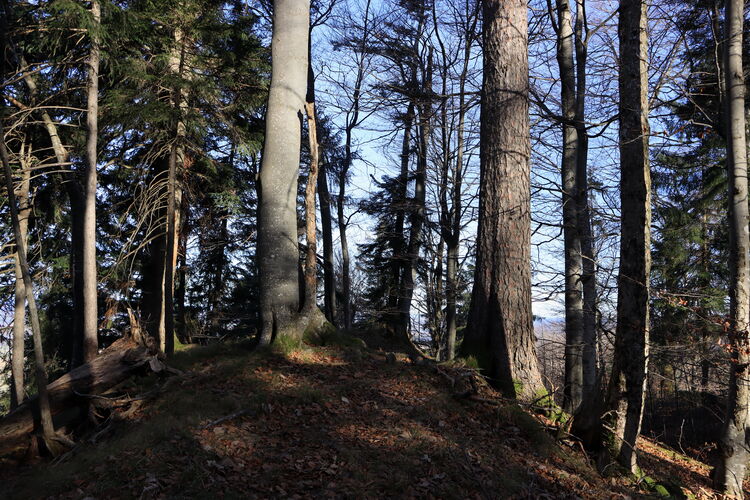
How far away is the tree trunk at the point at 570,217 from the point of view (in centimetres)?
967

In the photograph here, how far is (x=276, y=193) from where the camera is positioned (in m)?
7.17

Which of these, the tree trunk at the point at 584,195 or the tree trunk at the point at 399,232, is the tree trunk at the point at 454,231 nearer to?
the tree trunk at the point at 399,232

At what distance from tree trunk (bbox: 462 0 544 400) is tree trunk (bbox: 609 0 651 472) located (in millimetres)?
1232

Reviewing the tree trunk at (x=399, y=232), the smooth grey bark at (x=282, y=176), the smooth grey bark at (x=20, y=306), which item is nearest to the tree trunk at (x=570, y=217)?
the smooth grey bark at (x=282, y=176)

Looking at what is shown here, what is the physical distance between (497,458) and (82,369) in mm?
5522

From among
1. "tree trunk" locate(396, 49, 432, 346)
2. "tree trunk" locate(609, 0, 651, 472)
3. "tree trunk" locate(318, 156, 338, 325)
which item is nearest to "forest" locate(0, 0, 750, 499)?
"tree trunk" locate(609, 0, 651, 472)

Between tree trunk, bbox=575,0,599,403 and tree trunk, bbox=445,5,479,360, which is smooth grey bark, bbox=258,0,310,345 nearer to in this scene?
tree trunk, bbox=575,0,599,403

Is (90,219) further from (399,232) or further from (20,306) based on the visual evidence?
(399,232)

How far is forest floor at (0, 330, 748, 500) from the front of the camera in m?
4.05

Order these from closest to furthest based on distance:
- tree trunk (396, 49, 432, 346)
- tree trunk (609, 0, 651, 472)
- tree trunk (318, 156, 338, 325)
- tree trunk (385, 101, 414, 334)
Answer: tree trunk (609, 0, 651, 472) → tree trunk (396, 49, 432, 346) → tree trunk (318, 156, 338, 325) → tree trunk (385, 101, 414, 334)

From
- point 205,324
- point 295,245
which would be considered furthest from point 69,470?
point 205,324

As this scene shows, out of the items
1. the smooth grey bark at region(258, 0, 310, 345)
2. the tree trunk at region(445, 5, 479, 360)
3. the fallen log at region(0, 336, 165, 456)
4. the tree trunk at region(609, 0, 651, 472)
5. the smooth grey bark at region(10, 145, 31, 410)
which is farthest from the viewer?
the tree trunk at region(445, 5, 479, 360)

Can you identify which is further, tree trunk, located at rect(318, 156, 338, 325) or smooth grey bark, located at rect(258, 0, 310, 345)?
tree trunk, located at rect(318, 156, 338, 325)

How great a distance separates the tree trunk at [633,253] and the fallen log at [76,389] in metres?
5.84
